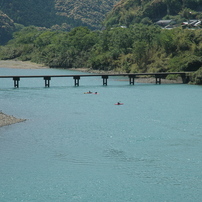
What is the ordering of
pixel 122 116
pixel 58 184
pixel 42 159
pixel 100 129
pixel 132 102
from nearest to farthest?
1. pixel 58 184
2. pixel 42 159
3. pixel 100 129
4. pixel 122 116
5. pixel 132 102

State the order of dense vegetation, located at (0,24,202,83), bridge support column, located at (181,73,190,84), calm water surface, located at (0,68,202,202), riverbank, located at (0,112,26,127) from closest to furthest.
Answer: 1. calm water surface, located at (0,68,202,202)
2. riverbank, located at (0,112,26,127)
3. bridge support column, located at (181,73,190,84)
4. dense vegetation, located at (0,24,202,83)

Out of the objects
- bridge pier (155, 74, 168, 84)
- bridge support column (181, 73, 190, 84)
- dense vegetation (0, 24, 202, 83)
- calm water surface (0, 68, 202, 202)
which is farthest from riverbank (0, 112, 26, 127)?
dense vegetation (0, 24, 202, 83)

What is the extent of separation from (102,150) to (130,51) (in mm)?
96746

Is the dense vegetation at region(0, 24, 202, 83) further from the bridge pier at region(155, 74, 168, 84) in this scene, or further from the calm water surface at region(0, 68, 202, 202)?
the calm water surface at region(0, 68, 202, 202)

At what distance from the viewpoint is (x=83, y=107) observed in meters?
82.1

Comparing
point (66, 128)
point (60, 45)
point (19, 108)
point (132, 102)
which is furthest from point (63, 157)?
point (60, 45)

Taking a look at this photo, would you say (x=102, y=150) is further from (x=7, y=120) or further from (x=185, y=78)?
(x=185, y=78)

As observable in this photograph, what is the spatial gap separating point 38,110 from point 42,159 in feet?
91.2

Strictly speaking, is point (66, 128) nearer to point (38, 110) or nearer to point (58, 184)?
point (38, 110)

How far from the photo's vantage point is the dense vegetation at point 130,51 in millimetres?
128625

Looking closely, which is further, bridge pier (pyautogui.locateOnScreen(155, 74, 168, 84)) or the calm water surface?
bridge pier (pyautogui.locateOnScreen(155, 74, 168, 84))

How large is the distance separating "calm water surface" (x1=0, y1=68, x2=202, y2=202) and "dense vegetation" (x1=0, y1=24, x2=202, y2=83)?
3851cm

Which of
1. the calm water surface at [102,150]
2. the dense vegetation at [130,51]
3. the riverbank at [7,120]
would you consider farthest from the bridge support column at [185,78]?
the riverbank at [7,120]

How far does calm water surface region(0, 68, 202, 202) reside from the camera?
43.9m
